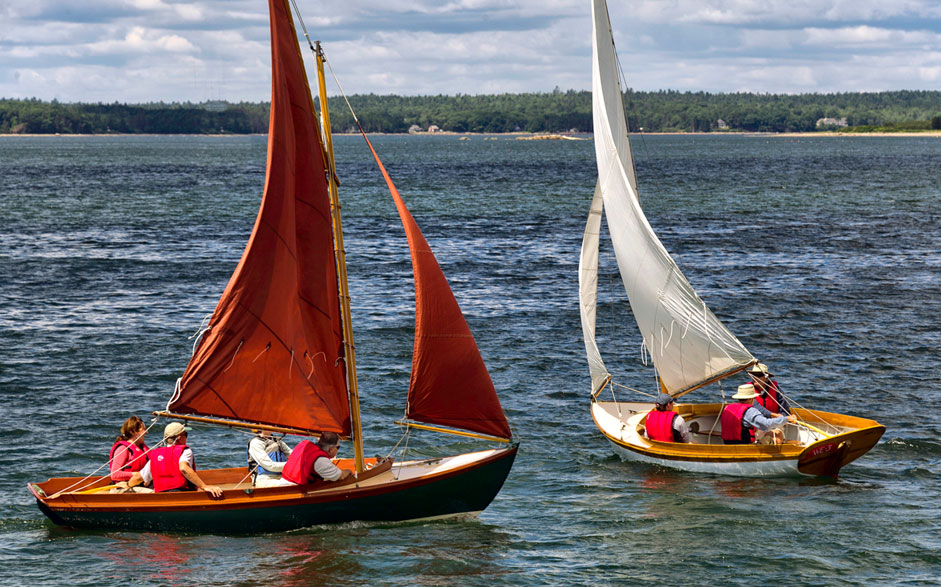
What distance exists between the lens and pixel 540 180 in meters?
131

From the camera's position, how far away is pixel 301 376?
776 inches

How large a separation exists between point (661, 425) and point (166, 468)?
10513mm

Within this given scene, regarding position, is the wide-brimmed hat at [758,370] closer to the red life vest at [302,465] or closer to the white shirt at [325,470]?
the white shirt at [325,470]

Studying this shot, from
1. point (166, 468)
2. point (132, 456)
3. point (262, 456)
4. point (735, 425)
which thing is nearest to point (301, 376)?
point (262, 456)

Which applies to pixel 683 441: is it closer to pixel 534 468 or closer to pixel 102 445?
pixel 534 468

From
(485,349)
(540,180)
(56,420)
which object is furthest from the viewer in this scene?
(540,180)

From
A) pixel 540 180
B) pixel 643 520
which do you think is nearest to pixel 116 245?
pixel 643 520

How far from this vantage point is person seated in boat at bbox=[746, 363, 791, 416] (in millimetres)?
23656

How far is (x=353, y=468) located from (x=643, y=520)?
574 centimetres

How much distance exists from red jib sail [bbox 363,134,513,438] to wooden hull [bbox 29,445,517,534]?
85cm

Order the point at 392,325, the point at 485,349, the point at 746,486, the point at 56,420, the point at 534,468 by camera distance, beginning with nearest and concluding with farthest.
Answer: the point at 746,486, the point at 534,468, the point at 56,420, the point at 485,349, the point at 392,325

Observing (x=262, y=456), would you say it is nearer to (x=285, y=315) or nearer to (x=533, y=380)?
(x=285, y=315)

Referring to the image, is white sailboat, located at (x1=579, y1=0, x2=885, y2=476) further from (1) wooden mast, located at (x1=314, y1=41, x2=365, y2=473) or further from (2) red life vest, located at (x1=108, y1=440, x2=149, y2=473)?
(2) red life vest, located at (x1=108, y1=440, x2=149, y2=473)

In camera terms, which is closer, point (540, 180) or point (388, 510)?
point (388, 510)
